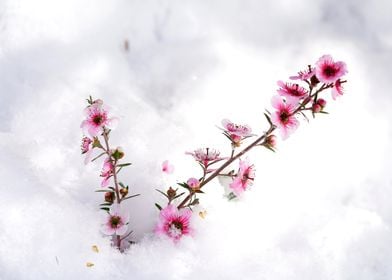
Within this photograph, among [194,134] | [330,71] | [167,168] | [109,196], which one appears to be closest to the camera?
[330,71]

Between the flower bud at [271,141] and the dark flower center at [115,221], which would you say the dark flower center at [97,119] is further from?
the flower bud at [271,141]

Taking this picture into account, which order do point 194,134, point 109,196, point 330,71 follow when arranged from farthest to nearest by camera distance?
point 194,134, point 109,196, point 330,71

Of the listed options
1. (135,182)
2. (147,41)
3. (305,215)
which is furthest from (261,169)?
(147,41)

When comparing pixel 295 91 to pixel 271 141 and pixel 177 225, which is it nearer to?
pixel 271 141

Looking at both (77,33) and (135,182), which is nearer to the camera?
(135,182)

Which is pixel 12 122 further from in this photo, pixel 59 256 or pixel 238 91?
pixel 238 91

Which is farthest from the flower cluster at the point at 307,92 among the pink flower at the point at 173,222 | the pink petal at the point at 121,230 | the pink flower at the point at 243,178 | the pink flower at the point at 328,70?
the pink petal at the point at 121,230

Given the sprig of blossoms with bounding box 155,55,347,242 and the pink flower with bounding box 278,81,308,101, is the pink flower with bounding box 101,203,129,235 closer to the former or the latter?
the sprig of blossoms with bounding box 155,55,347,242

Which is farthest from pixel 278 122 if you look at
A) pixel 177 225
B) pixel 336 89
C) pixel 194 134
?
pixel 194 134
